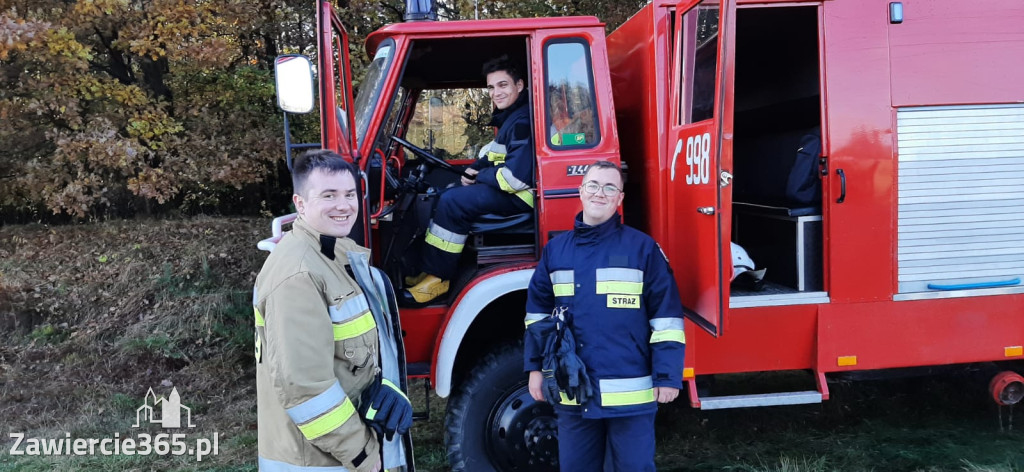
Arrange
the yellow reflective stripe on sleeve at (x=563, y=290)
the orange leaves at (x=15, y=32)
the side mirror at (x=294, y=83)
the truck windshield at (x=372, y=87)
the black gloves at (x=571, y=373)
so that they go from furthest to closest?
the orange leaves at (x=15, y=32), the truck windshield at (x=372, y=87), the side mirror at (x=294, y=83), the yellow reflective stripe on sleeve at (x=563, y=290), the black gloves at (x=571, y=373)

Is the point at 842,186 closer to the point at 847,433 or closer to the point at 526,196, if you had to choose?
the point at 526,196

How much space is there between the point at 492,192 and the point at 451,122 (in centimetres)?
244

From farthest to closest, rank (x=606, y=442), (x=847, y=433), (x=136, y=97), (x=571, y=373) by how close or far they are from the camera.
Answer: (x=136, y=97)
(x=847, y=433)
(x=606, y=442)
(x=571, y=373)

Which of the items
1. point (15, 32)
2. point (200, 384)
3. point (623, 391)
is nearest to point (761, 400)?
point (623, 391)

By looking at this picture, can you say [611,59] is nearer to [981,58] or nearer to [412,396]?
[981,58]

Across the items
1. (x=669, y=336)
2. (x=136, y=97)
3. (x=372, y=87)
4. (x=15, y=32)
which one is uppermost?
(x=15, y=32)

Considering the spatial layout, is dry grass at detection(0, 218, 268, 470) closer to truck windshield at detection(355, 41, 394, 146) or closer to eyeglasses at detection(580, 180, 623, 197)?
truck windshield at detection(355, 41, 394, 146)

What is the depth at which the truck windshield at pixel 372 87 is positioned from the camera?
3232mm

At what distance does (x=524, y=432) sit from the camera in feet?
10.6

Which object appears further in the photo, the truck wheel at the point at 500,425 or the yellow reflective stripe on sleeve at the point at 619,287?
the truck wheel at the point at 500,425

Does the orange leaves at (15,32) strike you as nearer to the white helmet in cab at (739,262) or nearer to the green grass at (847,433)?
the green grass at (847,433)

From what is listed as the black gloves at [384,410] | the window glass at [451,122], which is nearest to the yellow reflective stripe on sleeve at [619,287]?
the black gloves at [384,410]

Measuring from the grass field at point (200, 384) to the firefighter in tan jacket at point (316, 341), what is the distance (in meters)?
2.03

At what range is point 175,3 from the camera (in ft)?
21.0
